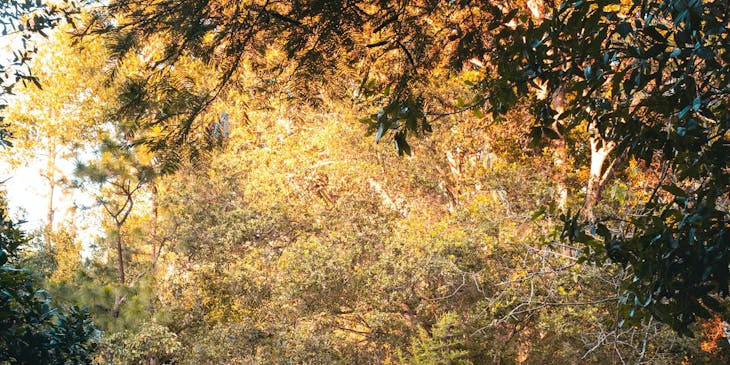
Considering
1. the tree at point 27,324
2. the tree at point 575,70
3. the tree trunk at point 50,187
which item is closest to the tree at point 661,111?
the tree at point 575,70

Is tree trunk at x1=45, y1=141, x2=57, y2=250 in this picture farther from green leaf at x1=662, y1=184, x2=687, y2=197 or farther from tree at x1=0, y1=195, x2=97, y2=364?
green leaf at x1=662, y1=184, x2=687, y2=197

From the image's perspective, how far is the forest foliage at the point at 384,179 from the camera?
2.13 meters

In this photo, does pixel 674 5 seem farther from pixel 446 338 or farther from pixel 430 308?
pixel 430 308

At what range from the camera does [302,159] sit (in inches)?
472

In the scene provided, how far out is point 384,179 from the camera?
36.0 ft

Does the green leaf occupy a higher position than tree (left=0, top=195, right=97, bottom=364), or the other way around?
tree (left=0, top=195, right=97, bottom=364)

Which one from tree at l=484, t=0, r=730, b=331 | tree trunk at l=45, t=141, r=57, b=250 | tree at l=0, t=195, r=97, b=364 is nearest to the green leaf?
tree at l=484, t=0, r=730, b=331

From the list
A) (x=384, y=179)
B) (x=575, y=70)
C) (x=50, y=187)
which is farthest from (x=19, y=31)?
(x=50, y=187)

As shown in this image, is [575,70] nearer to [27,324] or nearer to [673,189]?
[673,189]

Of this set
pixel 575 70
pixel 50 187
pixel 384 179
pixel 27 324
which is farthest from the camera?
pixel 50 187

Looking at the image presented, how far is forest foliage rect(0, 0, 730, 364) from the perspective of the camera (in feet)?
6.98

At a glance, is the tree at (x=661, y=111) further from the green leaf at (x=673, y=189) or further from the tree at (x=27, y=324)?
the tree at (x=27, y=324)

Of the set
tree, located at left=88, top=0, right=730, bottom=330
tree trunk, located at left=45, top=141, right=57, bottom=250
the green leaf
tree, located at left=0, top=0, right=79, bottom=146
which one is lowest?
the green leaf

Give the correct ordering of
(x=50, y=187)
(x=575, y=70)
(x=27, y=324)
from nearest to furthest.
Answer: (x=575, y=70), (x=27, y=324), (x=50, y=187)
